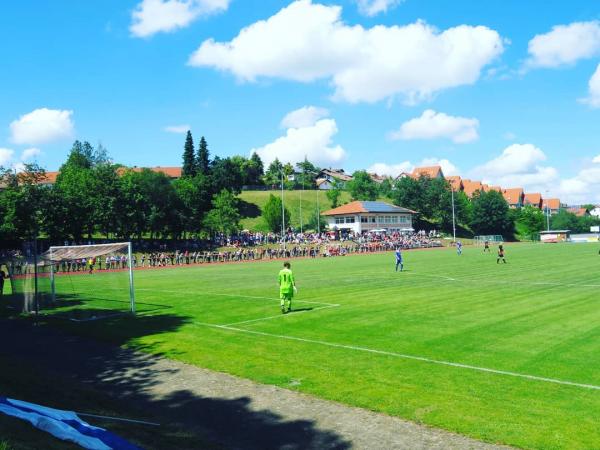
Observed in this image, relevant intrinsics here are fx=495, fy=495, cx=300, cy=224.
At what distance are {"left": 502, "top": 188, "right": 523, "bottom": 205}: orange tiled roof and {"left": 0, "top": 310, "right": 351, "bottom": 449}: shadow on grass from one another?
166467 mm

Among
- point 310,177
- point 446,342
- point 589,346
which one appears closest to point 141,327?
point 446,342

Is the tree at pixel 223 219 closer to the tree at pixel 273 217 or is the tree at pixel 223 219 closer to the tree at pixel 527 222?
the tree at pixel 273 217

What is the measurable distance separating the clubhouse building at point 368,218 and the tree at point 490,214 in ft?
57.7

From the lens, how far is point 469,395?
8.34 m

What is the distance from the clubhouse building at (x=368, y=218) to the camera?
98.1 meters

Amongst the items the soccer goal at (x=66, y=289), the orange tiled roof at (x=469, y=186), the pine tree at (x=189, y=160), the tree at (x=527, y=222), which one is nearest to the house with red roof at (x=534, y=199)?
the orange tiled roof at (x=469, y=186)

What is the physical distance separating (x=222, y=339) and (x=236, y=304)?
6.36 meters

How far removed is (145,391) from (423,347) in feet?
20.5

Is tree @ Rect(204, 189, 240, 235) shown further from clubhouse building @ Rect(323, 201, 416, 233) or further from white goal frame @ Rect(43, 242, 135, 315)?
white goal frame @ Rect(43, 242, 135, 315)

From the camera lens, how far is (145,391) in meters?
9.17

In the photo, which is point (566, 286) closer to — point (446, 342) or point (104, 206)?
point (446, 342)

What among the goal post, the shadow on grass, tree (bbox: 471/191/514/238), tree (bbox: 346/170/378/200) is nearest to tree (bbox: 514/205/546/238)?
tree (bbox: 471/191/514/238)

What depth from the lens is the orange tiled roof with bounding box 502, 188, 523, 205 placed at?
16425 centimetres

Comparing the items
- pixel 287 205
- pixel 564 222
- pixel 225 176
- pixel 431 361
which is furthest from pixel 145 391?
pixel 564 222
